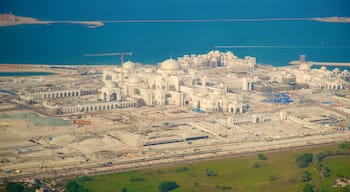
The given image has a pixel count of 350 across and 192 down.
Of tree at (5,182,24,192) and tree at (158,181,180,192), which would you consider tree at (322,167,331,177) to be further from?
tree at (5,182,24,192)

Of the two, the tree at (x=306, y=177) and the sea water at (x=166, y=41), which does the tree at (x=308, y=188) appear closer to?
the tree at (x=306, y=177)

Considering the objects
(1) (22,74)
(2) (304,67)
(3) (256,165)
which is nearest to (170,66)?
(2) (304,67)

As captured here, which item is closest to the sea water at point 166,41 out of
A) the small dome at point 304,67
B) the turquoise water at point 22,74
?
the turquoise water at point 22,74

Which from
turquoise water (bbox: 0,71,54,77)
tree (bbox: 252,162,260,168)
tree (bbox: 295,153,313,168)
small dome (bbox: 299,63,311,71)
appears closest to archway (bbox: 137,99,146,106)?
turquoise water (bbox: 0,71,54,77)

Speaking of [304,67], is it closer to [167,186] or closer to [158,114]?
[158,114]

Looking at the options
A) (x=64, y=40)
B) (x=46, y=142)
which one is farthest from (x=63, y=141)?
(x=64, y=40)
